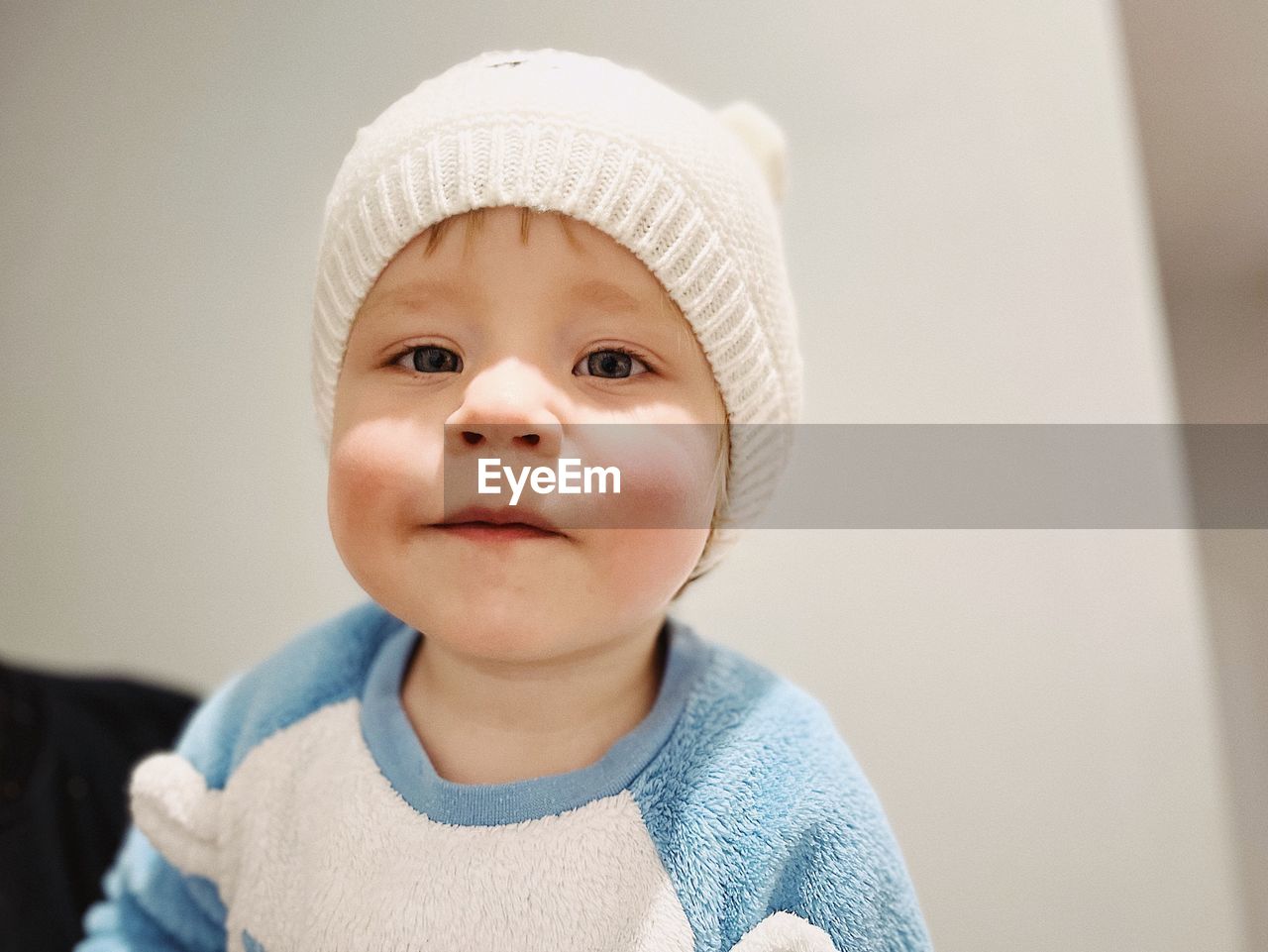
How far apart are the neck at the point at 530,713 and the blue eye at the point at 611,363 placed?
17cm

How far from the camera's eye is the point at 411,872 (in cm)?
51

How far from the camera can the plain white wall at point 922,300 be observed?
62cm

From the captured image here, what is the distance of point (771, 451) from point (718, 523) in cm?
6

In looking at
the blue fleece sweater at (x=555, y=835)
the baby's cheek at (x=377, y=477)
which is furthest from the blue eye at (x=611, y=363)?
the blue fleece sweater at (x=555, y=835)

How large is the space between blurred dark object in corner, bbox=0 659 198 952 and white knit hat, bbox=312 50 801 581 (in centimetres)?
53

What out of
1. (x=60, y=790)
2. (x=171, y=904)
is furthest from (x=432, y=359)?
(x=60, y=790)

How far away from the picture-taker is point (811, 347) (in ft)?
2.39

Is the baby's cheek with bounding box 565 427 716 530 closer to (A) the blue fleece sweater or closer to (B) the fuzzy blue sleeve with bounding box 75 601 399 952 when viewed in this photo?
(A) the blue fleece sweater

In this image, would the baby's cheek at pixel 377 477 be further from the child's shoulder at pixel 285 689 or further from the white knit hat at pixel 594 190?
the child's shoulder at pixel 285 689

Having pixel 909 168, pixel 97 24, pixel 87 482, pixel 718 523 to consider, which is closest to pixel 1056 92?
pixel 909 168

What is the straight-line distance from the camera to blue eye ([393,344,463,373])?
1.63ft

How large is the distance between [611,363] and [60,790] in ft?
2.40

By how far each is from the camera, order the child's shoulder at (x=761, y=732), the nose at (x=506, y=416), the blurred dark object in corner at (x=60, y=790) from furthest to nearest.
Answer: the blurred dark object in corner at (x=60, y=790) → the child's shoulder at (x=761, y=732) → the nose at (x=506, y=416)

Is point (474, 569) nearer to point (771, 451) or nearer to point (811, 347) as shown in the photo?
point (771, 451)
